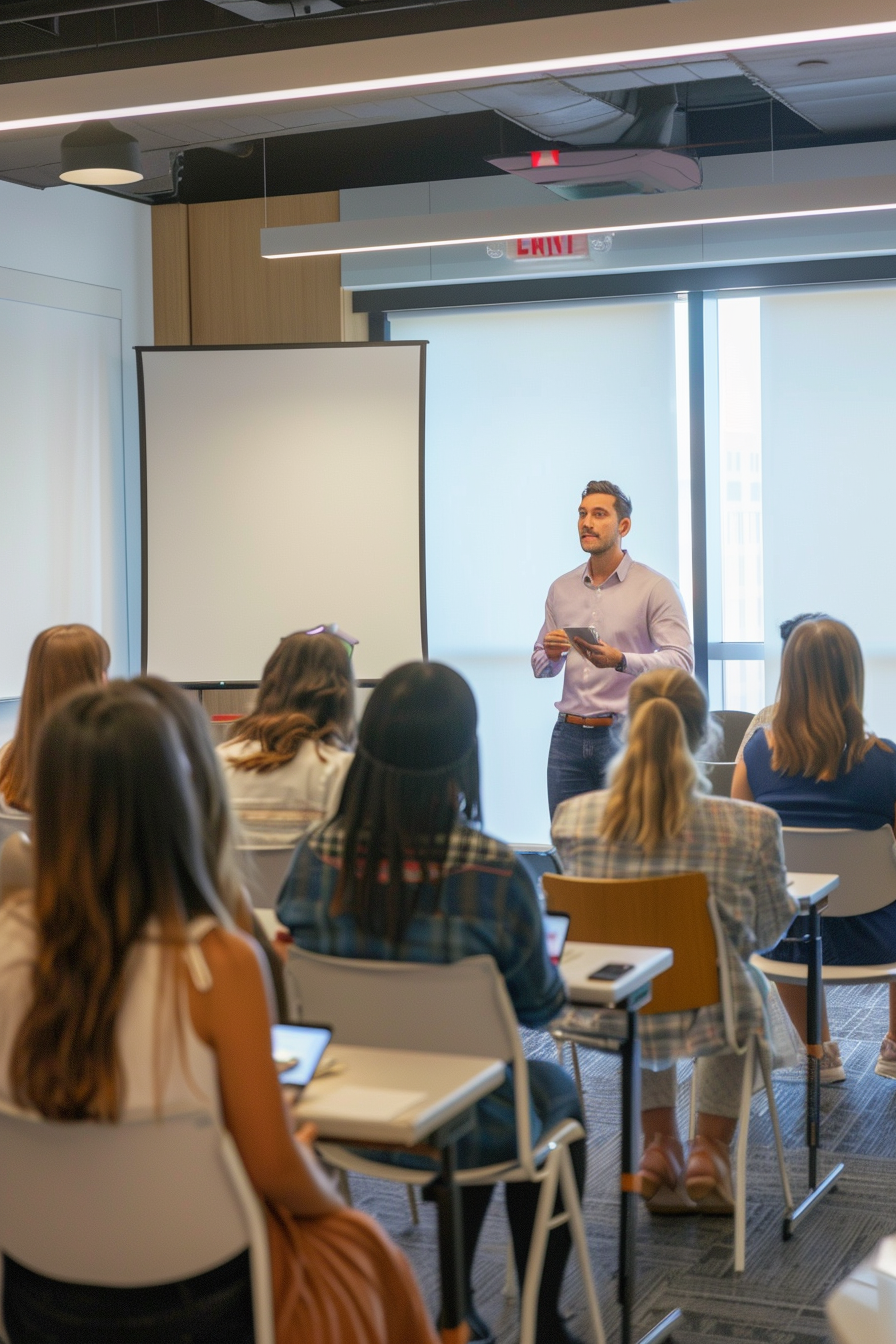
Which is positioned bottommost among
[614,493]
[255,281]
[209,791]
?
[209,791]

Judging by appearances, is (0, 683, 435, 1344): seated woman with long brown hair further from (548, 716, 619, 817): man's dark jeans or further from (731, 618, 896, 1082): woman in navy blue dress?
(548, 716, 619, 817): man's dark jeans

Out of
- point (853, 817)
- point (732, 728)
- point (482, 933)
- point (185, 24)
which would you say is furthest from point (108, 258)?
point (482, 933)

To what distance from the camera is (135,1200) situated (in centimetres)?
149

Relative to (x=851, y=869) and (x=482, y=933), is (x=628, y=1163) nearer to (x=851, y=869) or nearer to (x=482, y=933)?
(x=482, y=933)

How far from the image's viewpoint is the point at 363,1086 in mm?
1785

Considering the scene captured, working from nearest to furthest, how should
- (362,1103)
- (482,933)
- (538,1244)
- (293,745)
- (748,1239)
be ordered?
(362,1103), (482,933), (538,1244), (748,1239), (293,745)

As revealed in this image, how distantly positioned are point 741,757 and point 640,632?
1484 mm

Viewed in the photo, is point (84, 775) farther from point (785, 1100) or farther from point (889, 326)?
point (889, 326)

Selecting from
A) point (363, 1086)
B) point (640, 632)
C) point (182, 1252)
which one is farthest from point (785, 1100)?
point (182, 1252)

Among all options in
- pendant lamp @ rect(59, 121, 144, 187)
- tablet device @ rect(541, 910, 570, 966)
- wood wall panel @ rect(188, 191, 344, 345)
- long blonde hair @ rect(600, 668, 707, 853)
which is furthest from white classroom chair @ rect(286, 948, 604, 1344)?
wood wall panel @ rect(188, 191, 344, 345)

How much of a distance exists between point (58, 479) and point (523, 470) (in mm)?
2230

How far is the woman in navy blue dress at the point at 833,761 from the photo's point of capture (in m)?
3.52

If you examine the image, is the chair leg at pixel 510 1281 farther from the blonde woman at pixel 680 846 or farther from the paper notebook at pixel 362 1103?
the paper notebook at pixel 362 1103

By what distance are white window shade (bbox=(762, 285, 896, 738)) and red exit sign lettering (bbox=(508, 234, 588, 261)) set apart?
2.92 ft
